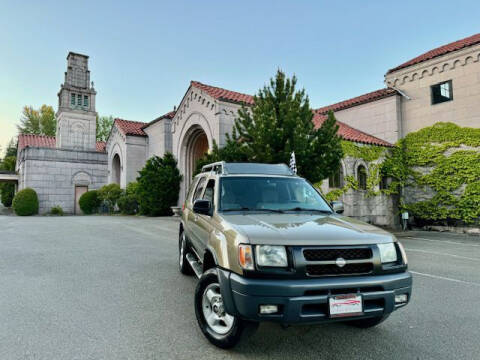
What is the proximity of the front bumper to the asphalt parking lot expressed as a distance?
585 millimetres

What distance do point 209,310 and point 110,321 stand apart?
4.48ft

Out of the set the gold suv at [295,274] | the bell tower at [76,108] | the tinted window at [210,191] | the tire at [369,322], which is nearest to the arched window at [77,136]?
the bell tower at [76,108]

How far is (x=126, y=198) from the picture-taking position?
2439cm

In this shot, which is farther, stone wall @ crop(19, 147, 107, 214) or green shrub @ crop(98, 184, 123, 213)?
stone wall @ crop(19, 147, 107, 214)

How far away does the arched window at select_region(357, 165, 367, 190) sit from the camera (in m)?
19.5

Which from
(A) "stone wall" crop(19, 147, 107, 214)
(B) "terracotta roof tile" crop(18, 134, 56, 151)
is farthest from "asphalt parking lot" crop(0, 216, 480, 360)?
(B) "terracotta roof tile" crop(18, 134, 56, 151)

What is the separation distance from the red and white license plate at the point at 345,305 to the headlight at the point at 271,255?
51 centimetres

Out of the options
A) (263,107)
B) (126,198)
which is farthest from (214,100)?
(126,198)

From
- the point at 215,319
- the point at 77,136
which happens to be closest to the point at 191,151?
the point at 77,136

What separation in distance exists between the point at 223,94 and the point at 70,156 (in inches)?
729

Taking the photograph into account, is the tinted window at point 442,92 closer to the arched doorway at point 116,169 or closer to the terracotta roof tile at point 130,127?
the terracotta roof tile at point 130,127

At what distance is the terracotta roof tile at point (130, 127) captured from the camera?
27.2 m

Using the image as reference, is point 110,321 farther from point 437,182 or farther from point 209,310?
point 437,182

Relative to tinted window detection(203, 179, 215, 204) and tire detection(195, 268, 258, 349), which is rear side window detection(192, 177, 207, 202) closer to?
tinted window detection(203, 179, 215, 204)
